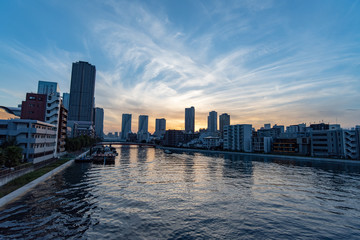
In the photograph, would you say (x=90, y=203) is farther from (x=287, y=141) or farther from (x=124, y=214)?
(x=287, y=141)

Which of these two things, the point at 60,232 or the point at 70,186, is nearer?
the point at 60,232

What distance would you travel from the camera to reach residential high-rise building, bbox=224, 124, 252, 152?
13886 cm

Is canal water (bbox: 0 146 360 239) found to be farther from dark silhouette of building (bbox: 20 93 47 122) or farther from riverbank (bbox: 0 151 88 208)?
dark silhouette of building (bbox: 20 93 47 122)

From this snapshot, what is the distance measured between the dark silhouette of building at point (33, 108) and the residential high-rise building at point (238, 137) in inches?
4674

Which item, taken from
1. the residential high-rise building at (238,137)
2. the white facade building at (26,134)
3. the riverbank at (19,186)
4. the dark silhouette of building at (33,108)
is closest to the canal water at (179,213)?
the riverbank at (19,186)

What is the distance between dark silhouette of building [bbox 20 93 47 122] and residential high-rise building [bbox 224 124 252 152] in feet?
390

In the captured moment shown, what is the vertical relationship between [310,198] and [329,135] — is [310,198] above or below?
below

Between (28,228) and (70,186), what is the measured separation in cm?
1780

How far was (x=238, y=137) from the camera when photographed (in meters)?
144

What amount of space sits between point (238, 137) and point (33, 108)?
402 feet

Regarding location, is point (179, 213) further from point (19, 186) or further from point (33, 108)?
point (33, 108)

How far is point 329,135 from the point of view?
3880 inches

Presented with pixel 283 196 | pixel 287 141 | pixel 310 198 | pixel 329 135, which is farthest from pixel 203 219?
pixel 287 141

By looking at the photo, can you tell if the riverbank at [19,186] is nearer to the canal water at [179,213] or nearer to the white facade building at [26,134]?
the canal water at [179,213]
